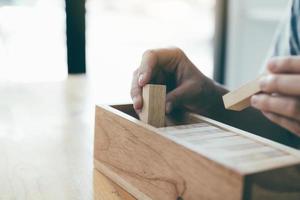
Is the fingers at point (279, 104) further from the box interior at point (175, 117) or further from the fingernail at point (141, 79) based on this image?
the fingernail at point (141, 79)

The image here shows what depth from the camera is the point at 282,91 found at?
1.80 ft

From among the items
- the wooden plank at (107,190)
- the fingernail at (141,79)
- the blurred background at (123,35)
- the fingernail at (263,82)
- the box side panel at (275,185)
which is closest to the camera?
the box side panel at (275,185)

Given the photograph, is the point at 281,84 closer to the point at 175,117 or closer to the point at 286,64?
the point at 286,64

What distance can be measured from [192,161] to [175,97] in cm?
32

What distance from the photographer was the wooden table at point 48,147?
0.69 metres

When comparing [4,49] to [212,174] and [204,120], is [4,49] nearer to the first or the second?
[204,120]

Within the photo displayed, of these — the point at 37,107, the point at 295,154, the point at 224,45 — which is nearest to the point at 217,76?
the point at 224,45

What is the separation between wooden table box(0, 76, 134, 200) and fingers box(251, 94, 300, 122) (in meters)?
0.23

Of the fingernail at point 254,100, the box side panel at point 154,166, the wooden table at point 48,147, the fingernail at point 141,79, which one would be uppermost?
the fingernail at point 254,100

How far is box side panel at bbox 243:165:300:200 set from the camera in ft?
1.46

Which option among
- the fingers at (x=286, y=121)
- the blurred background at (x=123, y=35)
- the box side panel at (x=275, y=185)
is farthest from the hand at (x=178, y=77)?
the blurred background at (x=123, y=35)

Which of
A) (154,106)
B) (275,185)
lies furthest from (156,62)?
(275,185)

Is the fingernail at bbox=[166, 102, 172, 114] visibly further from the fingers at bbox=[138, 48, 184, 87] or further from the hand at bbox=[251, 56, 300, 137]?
the hand at bbox=[251, 56, 300, 137]

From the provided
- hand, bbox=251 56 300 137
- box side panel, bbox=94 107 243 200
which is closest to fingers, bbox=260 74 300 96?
hand, bbox=251 56 300 137
